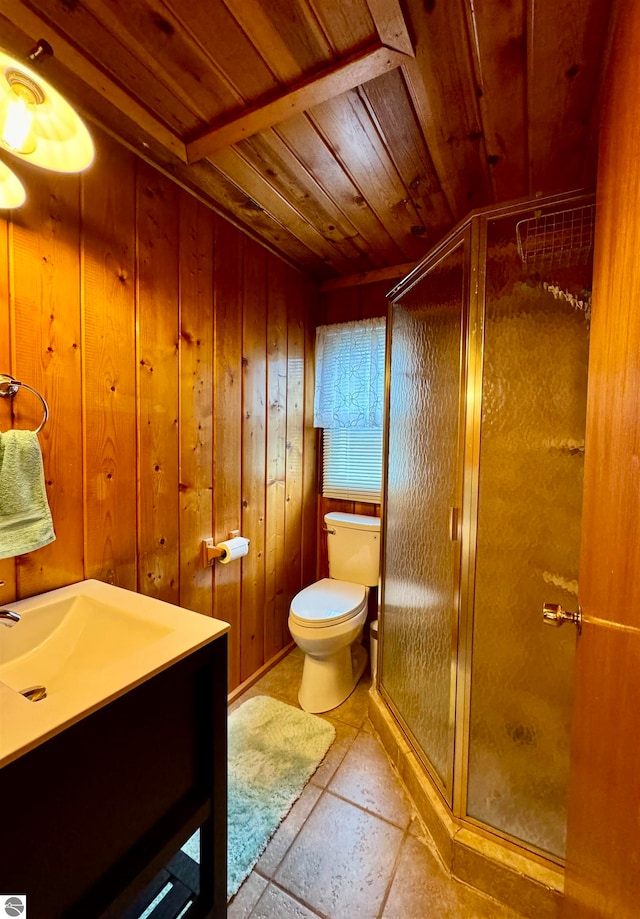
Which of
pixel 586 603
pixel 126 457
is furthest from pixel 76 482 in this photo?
pixel 586 603

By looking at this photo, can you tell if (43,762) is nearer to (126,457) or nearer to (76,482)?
(76,482)

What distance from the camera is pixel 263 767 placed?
1504 mm

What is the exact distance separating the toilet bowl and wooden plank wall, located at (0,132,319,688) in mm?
328

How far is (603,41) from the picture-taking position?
93 centimetres

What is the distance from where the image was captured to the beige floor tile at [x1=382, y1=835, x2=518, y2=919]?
41.7 inches

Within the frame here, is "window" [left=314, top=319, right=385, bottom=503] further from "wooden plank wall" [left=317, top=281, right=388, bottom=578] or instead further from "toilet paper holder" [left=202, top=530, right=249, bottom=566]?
"toilet paper holder" [left=202, top=530, right=249, bottom=566]

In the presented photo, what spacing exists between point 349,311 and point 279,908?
8.50ft

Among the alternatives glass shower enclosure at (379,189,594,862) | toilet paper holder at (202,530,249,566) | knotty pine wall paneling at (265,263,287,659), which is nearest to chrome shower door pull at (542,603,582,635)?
glass shower enclosure at (379,189,594,862)

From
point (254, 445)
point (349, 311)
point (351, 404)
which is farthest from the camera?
point (349, 311)

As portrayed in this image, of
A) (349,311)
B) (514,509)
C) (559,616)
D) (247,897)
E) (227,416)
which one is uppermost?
(349,311)

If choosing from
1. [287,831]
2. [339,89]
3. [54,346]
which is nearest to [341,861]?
[287,831]

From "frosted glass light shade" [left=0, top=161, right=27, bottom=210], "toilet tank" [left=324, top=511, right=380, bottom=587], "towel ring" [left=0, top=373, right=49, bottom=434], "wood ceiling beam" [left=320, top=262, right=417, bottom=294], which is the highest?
"wood ceiling beam" [left=320, top=262, right=417, bottom=294]

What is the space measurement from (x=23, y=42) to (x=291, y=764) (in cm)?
244

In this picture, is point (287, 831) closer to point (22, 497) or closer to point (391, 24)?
point (22, 497)
